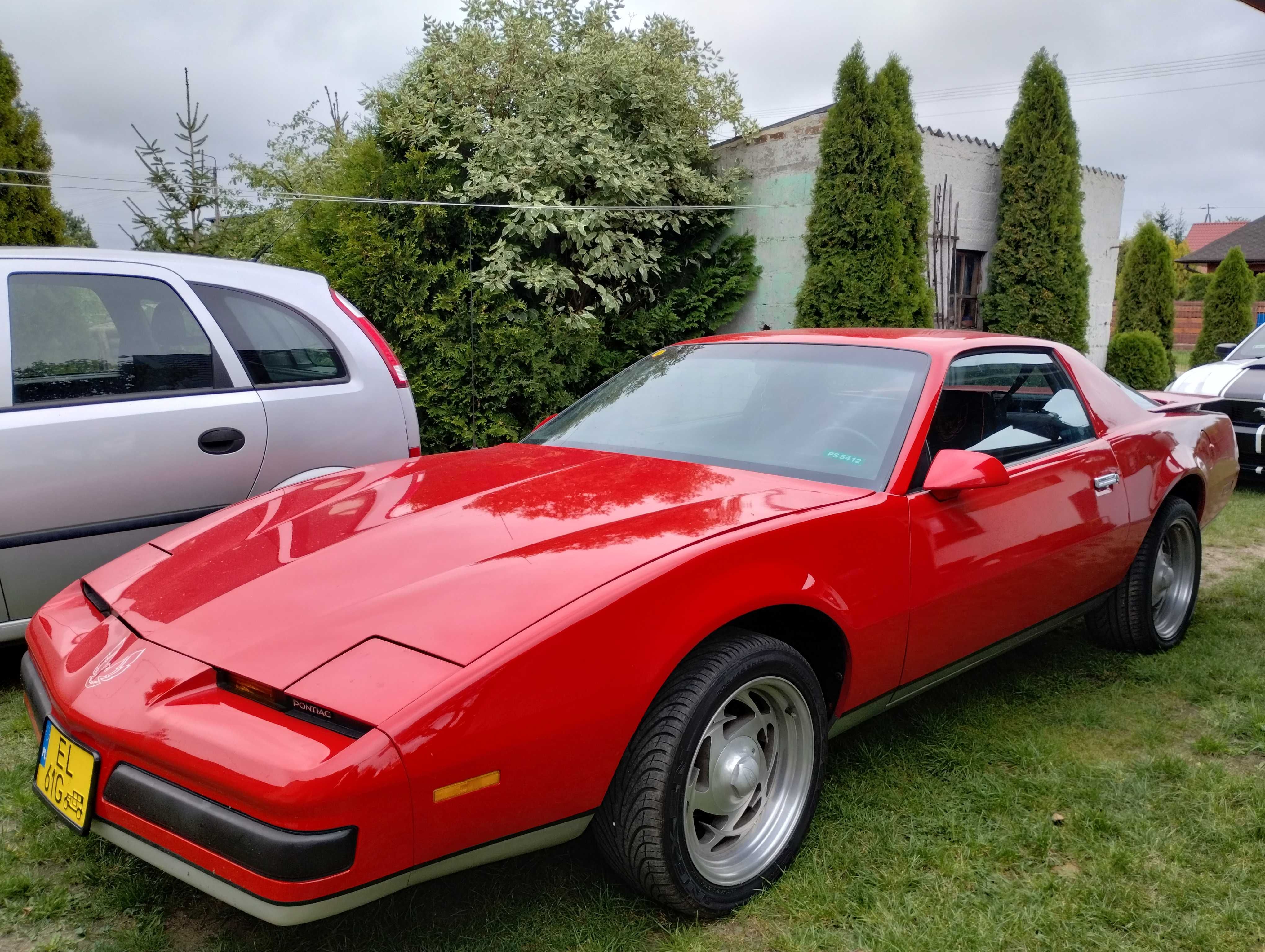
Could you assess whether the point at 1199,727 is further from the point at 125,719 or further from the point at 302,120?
the point at 302,120

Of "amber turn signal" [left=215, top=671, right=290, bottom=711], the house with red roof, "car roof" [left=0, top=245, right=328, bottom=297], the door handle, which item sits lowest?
"amber turn signal" [left=215, top=671, right=290, bottom=711]

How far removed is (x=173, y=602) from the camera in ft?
6.82

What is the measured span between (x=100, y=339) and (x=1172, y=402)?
4.54 metres

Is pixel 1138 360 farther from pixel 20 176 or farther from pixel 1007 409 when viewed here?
pixel 20 176

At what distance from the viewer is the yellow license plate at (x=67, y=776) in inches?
71.6

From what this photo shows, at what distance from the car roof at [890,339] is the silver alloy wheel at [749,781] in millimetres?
1302

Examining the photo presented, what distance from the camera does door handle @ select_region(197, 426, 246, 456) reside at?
3514 millimetres

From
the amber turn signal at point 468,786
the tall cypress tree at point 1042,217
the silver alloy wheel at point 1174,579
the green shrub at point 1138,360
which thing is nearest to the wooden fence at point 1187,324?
the green shrub at point 1138,360

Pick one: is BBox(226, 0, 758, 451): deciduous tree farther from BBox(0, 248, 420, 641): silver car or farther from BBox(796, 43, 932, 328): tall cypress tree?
BBox(0, 248, 420, 641): silver car

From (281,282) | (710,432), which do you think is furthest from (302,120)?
(710,432)

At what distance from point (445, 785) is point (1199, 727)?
2825 millimetres

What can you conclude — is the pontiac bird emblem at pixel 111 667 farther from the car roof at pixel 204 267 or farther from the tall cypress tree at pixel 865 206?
the tall cypress tree at pixel 865 206

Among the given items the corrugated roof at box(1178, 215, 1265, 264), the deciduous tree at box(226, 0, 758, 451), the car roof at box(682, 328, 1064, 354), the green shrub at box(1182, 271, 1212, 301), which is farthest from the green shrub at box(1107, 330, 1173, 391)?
the corrugated roof at box(1178, 215, 1265, 264)

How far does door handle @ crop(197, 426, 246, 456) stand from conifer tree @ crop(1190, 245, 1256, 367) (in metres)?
17.5
